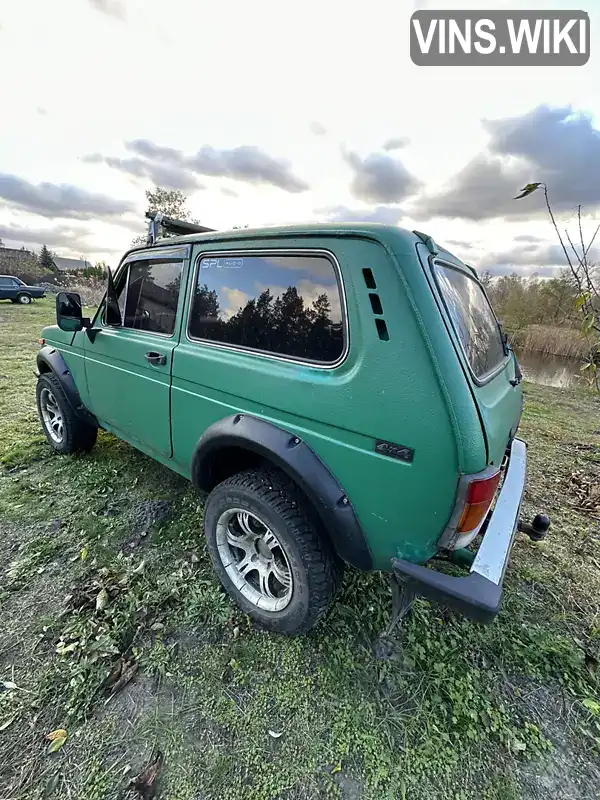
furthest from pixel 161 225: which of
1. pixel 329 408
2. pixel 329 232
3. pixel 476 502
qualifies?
pixel 476 502

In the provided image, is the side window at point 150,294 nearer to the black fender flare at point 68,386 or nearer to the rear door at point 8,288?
the black fender flare at point 68,386

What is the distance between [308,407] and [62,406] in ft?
9.33

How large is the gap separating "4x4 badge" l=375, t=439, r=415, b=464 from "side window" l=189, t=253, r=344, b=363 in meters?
0.43

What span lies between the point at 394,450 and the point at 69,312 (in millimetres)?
2892

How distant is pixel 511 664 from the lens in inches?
75.4

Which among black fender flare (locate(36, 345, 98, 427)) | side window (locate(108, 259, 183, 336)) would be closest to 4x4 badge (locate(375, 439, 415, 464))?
side window (locate(108, 259, 183, 336))

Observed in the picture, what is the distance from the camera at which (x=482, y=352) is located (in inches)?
74.2

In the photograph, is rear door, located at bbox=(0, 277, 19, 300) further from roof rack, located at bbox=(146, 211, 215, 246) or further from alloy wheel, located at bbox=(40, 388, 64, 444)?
roof rack, located at bbox=(146, 211, 215, 246)

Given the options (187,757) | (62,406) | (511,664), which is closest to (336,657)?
(187,757)

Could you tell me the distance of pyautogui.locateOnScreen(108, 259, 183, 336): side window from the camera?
7.99ft

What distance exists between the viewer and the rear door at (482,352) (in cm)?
148

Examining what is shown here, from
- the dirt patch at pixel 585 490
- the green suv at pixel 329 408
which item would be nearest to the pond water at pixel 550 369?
the dirt patch at pixel 585 490

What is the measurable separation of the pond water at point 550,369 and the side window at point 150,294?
402 inches

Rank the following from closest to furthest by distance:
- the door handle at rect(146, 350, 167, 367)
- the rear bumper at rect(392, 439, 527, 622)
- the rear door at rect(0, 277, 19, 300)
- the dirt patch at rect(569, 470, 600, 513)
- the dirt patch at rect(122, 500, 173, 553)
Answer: the rear bumper at rect(392, 439, 527, 622), the door handle at rect(146, 350, 167, 367), the dirt patch at rect(122, 500, 173, 553), the dirt patch at rect(569, 470, 600, 513), the rear door at rect(0, 277, 19, 300)
